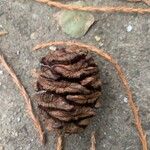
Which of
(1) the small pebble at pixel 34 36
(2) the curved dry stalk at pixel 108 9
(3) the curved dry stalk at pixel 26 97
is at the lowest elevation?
(3) the curved dry stalk at pixel 26 97

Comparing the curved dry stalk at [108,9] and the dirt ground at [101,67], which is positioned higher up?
the curved dry stalk at [108,9]

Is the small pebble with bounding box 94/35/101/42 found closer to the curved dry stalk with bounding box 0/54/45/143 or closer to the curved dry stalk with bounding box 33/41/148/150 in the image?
the curved dry stalk with bounding box 33/41/148/150

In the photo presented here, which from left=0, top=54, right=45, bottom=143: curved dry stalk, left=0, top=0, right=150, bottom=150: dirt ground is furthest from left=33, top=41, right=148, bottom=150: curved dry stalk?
left=0, top=54, right=45, bottom=143: curved dry stalk

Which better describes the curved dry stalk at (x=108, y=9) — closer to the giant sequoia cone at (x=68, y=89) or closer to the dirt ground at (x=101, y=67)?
the dirt ground at (x=101, y=67)

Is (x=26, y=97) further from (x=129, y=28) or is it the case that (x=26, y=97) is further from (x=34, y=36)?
(x=129, y=28)

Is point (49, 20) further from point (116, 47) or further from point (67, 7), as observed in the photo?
point (116, 47)

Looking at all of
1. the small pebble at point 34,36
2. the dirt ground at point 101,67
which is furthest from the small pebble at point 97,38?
the small pebble at point 34,36

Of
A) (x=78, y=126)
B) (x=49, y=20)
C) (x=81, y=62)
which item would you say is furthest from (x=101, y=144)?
(x=49, y=20)
